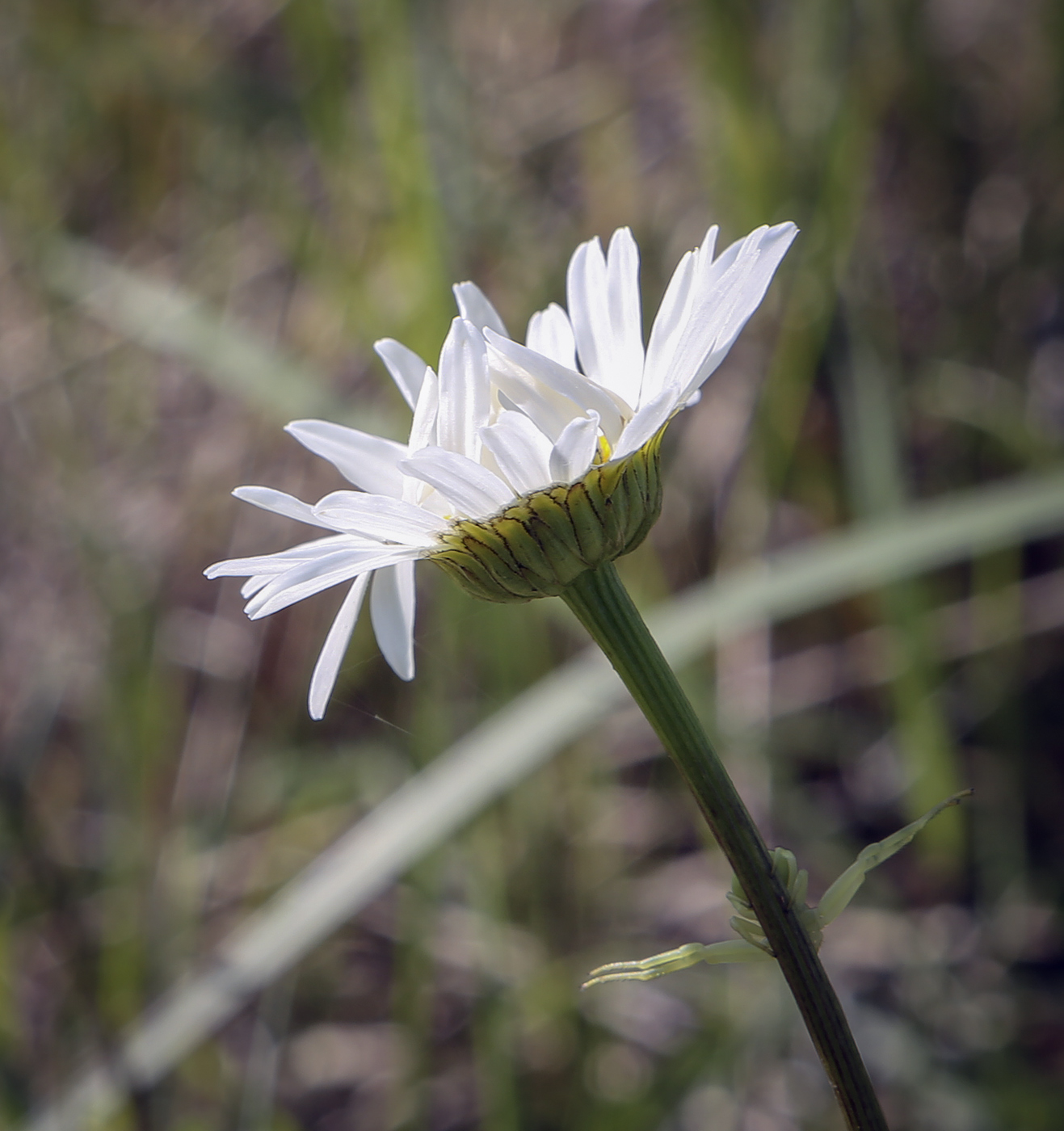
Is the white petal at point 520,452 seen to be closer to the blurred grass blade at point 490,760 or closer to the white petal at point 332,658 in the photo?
the white petal at point 332,658

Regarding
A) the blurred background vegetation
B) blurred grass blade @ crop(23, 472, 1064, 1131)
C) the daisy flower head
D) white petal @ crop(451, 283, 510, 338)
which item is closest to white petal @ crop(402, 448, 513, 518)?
the daisy flower head

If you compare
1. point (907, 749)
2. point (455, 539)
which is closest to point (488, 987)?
point (907, 749)

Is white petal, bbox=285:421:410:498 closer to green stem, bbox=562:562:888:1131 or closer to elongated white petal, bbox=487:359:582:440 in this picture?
elongated white petal, bbox=487:359:582:440

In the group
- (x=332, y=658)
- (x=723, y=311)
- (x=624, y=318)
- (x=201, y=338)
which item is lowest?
(x=332, y=658)

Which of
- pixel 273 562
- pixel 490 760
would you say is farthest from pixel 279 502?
pixel 490 760

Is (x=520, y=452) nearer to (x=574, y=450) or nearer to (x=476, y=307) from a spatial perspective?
(x=574, y=450)

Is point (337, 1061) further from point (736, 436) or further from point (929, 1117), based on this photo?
point (736, 436)

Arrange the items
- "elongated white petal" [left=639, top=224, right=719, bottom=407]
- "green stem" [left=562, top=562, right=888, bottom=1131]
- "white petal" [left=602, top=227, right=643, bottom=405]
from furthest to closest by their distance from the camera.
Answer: "white petal" [left=602, top=227, right=643, bottom=405] → "elongated white petal" [left=639, top=224, right=719, bottom=407] → "green stem" [left=562, top=562, right=888, bottom=1131]
